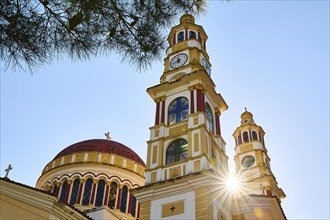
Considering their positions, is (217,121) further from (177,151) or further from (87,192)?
(87,192)

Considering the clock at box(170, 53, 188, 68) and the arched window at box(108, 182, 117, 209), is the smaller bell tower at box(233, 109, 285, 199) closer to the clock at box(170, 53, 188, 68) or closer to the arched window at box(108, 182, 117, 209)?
the arched window at box(108, 182, 117, 209)

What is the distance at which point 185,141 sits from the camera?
20.3 metres

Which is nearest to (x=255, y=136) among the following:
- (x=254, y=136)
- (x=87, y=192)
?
(x=254, y=136)

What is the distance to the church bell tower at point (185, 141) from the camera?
17797 mm

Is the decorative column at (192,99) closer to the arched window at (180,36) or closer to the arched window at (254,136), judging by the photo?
the arched window at (180,36)

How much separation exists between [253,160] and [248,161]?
15.4 inches

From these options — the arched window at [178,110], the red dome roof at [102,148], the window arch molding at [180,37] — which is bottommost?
the arched window at [178,110]

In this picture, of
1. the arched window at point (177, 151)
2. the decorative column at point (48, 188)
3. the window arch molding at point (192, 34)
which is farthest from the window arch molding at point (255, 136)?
the decorative column at point (48, 188)

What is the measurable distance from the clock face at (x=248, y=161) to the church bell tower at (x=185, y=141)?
22.9 ft

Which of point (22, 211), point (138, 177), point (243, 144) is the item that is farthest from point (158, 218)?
point (243, 144)

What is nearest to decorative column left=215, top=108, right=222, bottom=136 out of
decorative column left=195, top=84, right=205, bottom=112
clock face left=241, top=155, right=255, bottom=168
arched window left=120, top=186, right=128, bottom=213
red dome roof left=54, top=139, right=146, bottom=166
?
decorative column left=195, top=84, right=205, bottom=112

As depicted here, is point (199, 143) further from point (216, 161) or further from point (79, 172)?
point (79, 172)

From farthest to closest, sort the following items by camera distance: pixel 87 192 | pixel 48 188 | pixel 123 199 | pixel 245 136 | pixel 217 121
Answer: pixel 245 136, pixel 48 188, pixel 123 199, pixel 87 192, pixel 217 121

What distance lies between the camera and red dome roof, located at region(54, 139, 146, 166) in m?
29.6
